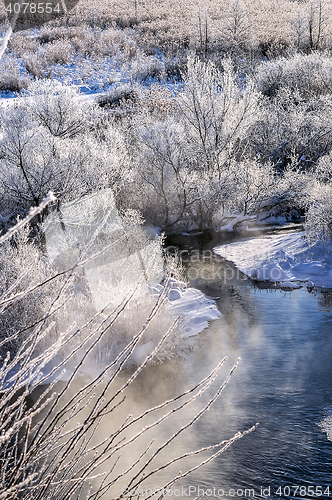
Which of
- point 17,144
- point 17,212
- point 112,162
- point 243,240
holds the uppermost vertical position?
point 17,144

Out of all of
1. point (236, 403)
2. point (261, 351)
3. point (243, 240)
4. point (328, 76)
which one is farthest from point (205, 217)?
point (328, 76)

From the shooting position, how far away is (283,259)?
13500 mm

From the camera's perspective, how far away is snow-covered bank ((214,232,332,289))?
12664 millimetres

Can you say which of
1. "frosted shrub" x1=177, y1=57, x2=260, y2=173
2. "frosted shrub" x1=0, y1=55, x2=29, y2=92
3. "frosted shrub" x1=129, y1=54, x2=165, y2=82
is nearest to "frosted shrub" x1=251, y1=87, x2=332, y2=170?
"frosted shrub" x1=177, y1=57, x2=260, y2=173

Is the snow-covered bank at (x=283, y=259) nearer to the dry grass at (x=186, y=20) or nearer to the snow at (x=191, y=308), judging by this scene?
the snow at (x=191, y=308)

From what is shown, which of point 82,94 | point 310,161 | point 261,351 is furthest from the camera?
point 82,94

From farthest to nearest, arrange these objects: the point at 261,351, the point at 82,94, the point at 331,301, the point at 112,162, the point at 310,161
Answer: the point at 82,94, the point at 310,161, the point at 112,162, the point at 331,301, the point at 261,351

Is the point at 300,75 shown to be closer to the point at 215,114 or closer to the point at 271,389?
the point at 215,114

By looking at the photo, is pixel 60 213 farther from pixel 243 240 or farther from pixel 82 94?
pixel 82 94

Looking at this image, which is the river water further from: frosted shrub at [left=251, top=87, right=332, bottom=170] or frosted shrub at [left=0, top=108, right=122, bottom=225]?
frosted shrub at [left=251, top=87, right=332, bottom=170]

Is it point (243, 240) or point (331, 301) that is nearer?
point (331, 301)

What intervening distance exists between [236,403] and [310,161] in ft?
55.9

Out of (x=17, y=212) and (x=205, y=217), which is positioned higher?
(x=17, y=212)

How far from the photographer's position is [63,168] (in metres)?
15.4
